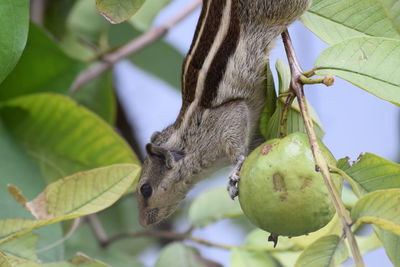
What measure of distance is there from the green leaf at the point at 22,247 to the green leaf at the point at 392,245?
0.64 meters

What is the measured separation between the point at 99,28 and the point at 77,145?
0.59m

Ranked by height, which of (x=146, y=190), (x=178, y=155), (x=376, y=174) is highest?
(x=376, y=174)

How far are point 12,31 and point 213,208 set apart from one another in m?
0.85

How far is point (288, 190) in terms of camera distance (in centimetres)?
102

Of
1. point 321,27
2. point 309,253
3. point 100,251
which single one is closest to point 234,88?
point 321,27


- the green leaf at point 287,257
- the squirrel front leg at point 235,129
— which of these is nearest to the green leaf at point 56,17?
the squirrel front leg at point 235,129

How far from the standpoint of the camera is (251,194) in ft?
3.51

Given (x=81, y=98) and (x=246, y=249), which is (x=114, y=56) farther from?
(x=246, y=249)

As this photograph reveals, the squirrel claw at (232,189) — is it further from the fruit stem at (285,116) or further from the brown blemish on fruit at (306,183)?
the brown blemish on fruit at (306,183)

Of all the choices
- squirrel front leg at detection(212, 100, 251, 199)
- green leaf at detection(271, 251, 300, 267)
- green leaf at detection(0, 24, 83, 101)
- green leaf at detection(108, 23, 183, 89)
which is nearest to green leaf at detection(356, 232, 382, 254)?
green leaf at detection(271, 251, 300, 267)

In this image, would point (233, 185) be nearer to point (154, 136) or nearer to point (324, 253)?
point (324, 253)

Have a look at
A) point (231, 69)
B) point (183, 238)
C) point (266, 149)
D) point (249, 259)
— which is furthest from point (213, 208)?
point (266, 149)

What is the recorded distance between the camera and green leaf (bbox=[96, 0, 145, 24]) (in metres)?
1.23

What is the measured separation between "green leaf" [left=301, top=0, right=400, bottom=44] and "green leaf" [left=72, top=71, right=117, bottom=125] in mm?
935
